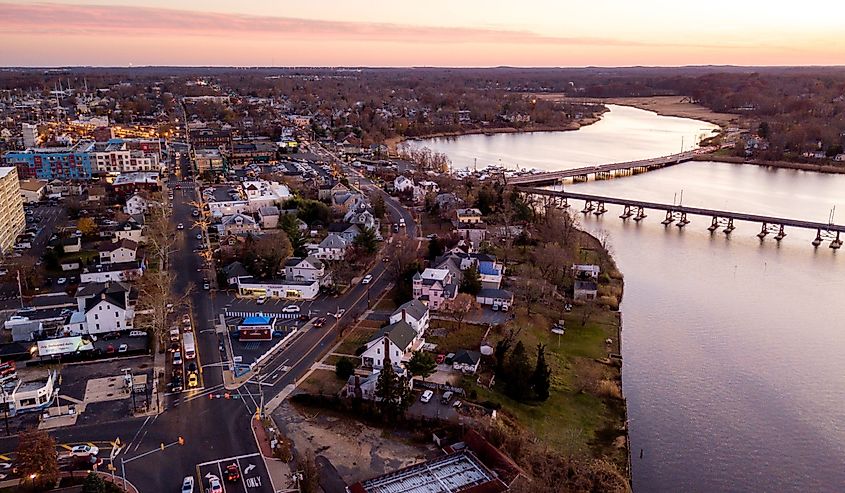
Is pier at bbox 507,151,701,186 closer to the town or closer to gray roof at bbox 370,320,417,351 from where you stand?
the town

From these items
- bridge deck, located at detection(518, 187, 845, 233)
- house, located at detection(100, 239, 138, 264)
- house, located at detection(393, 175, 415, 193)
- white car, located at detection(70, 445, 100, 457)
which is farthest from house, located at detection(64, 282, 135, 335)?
bridge deck, located at detection(518, 187, 845, 233)

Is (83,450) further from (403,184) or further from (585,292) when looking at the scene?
(403,184)

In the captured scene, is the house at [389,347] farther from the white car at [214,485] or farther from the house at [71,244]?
the house at [71,244]

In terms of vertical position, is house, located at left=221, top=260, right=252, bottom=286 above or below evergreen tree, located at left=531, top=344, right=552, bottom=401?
above

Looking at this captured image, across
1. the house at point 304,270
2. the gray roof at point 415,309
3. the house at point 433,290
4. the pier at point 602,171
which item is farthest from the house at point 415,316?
the pier at point 602,171

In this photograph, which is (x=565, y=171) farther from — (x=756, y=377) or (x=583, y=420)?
(x=583, y=420)

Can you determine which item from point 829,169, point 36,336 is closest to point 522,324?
point 36,336

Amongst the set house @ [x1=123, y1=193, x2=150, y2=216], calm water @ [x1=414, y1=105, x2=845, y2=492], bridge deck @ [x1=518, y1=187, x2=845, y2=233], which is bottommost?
calm water @ [x1=414, y1=105, x2=845, y2=492]

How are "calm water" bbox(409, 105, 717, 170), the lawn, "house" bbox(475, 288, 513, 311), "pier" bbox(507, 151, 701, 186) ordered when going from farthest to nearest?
"calm water" bbox(409, 105, 717, 170)
"pier" bbox(507, 151, 701, 186)
"house" bbox(475, 288, 513, 311)
the lawn
